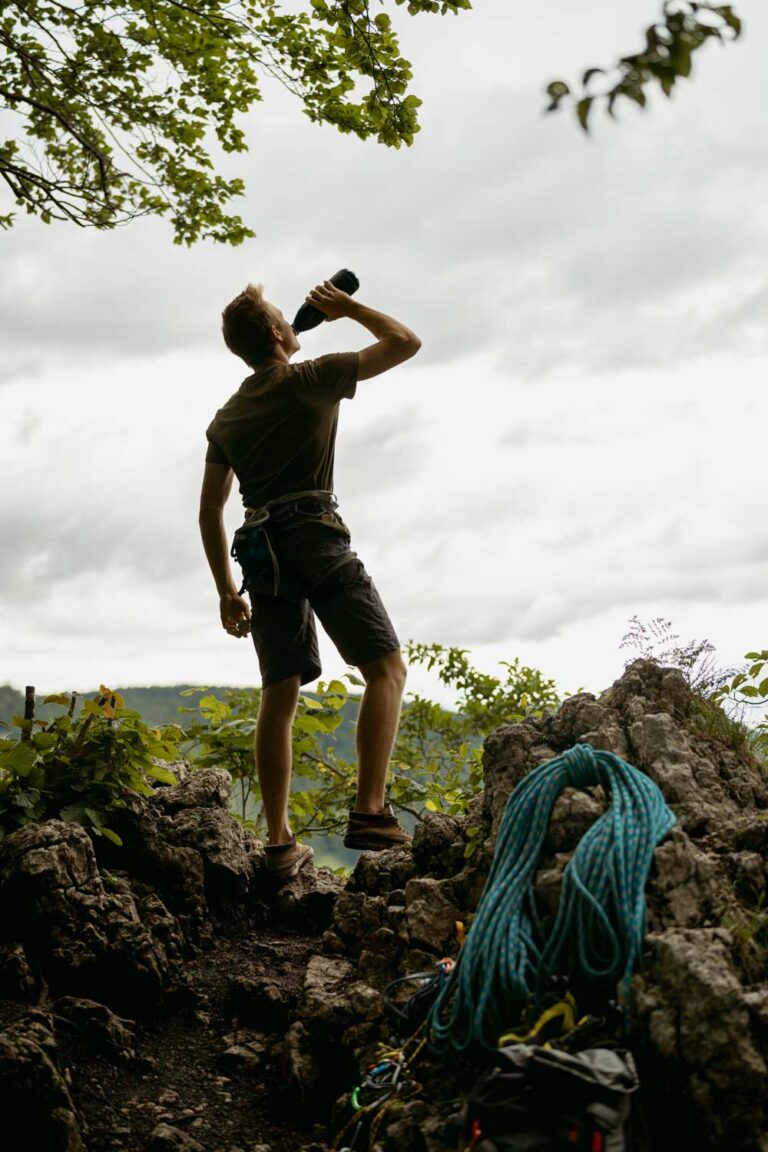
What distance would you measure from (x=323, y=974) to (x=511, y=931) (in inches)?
59.4

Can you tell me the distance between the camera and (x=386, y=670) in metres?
5.10

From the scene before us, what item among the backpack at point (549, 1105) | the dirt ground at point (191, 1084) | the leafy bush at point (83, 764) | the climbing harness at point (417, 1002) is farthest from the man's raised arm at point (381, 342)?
the backpack at point (549, 1105)

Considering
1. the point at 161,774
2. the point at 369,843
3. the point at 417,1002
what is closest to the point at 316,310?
the point at 161,774

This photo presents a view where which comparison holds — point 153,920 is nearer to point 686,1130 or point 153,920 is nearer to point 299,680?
point 299,680

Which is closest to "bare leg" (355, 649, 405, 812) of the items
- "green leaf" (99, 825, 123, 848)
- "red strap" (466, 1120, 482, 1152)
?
"green leaf" (99, 825, 123, 848)

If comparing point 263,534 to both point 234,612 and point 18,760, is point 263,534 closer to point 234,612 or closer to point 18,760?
point 234,612

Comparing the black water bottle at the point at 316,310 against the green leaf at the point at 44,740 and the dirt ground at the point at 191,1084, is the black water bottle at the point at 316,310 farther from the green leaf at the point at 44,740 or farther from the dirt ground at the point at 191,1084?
the dirt ground at the point at 191,1084

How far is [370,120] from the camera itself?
663cm

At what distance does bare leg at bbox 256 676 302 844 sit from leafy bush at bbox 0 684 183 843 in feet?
1.50

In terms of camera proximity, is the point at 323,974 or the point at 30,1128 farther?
the point at 323,974

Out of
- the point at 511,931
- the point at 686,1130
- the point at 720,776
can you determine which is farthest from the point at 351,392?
the point at 686,1130

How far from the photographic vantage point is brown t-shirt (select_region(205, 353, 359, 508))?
4.97 m

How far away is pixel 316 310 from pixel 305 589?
58.9 inches

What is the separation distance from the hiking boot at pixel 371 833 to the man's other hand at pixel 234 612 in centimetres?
115
